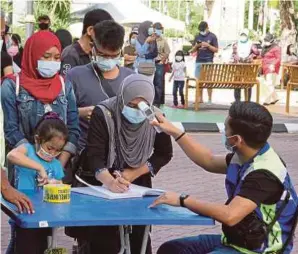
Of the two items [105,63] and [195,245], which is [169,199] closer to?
[195,245]

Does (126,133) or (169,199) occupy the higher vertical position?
(126,133)

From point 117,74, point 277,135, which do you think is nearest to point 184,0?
point 277,135

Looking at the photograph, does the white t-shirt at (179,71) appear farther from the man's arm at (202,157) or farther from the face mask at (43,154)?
the man's arm at (202,157)

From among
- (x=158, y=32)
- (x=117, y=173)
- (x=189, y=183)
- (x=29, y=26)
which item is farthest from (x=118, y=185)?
(x=158, y=32)

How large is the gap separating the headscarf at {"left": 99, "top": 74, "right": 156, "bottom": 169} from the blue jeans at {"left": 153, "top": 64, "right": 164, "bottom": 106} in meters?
11.6

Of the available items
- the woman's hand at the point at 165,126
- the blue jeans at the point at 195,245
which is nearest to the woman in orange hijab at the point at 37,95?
the woman's hand at the point at 165,126

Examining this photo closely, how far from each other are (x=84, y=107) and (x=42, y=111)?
41cm

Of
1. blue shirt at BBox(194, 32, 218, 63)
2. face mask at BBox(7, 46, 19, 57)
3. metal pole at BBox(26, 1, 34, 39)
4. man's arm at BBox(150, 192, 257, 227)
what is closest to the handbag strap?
man's arm at BBox(150, 192, 257, 227)

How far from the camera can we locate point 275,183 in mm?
4465

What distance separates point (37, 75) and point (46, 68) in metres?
0.09

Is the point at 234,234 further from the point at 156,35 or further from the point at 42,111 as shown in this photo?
the point at 156,35

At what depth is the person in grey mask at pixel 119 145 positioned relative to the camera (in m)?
5.13

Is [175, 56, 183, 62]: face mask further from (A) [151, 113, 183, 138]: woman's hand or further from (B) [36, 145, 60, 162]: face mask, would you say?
(A) [151, 113, 183, 138]: woman's hand

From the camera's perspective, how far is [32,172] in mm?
5281
